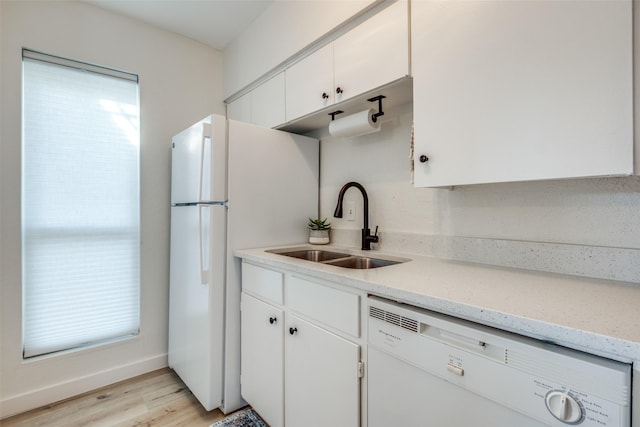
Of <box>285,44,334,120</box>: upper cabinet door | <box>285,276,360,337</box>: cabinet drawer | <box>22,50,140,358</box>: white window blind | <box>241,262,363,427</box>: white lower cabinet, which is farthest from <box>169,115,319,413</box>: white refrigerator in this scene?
<box>285,276,360,337</box>: cabinet drawer

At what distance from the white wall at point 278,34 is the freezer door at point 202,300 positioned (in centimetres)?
104

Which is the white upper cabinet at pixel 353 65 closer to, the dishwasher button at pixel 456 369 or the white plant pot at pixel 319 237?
the white plant pot at pixel 319 237

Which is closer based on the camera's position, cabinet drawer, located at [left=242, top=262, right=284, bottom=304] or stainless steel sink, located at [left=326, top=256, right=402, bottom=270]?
cabinet drawer, located at [left=242, top=262, right=284, bottom=304]

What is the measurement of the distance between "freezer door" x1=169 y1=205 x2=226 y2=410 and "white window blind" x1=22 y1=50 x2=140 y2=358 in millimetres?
455

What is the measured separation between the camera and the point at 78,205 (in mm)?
1938

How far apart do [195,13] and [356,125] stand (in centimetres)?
149

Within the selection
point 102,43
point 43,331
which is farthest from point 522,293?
point 102,43

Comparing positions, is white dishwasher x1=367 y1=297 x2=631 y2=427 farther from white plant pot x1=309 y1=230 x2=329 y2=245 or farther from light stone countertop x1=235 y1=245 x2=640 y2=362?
white plant pot x1=309 y1=230 x2=329 y2=245

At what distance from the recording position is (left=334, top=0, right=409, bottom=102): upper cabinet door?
1256 millimetres

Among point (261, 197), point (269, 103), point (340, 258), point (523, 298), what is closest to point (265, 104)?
point (269, 103)

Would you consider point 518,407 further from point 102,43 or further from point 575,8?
point 102,43

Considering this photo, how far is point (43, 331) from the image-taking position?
1.84m

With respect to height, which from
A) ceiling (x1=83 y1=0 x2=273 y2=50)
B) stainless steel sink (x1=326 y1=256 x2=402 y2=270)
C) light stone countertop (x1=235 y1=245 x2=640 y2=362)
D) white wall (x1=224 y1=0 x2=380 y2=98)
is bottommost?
stainless steel sink (x1=326 y1=256 x2=402 y2=270)

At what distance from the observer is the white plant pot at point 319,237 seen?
1.97 m
